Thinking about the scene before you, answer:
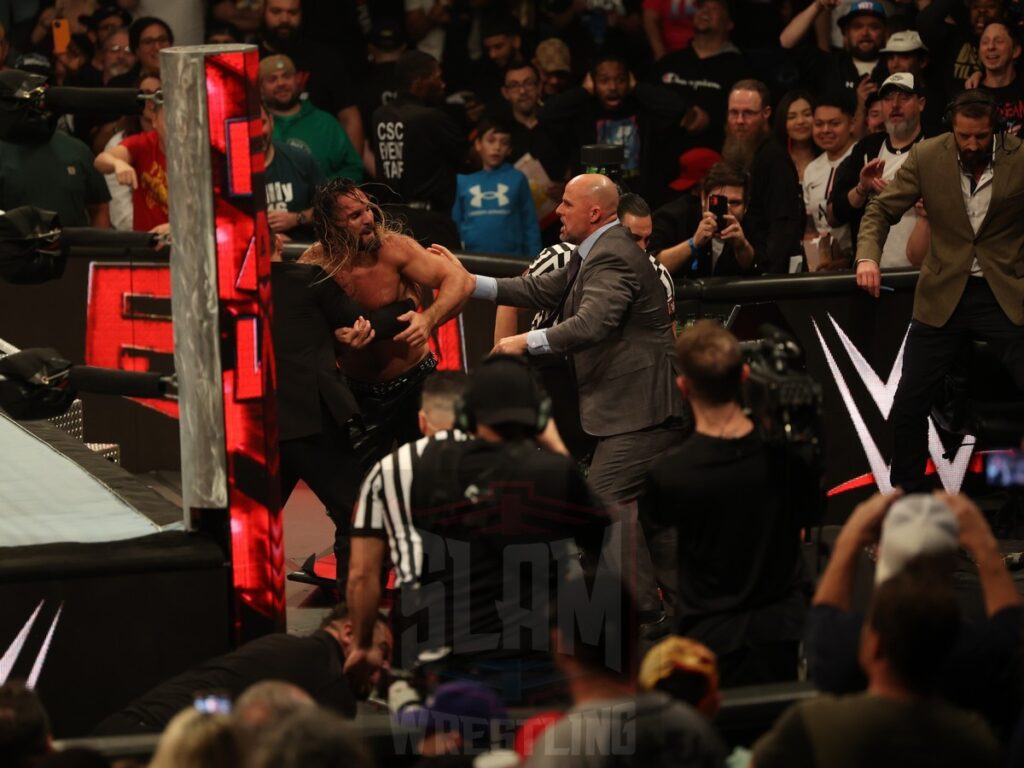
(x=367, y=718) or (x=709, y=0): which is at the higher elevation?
(x=709, y=0)

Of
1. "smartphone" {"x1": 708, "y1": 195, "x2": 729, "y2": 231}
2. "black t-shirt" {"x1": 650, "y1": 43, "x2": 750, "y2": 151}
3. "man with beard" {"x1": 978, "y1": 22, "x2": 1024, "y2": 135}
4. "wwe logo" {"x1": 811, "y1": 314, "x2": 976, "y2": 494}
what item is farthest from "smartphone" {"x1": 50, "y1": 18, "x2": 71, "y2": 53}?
"man with beard" {"x1": 978, "y1": 22, "x2": 1024, "y2": 135}

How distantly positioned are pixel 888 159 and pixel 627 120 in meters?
1.77

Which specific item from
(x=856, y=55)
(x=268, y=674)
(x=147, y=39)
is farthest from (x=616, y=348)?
(x=147, y=39)

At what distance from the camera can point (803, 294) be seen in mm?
7457

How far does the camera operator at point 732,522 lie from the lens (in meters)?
4.48

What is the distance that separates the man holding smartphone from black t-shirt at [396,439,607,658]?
10.1 feet

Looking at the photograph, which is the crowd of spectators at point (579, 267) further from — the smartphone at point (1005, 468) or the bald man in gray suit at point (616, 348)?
the smartphone at point (1005, 468)

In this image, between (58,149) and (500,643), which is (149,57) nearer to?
(58,149)

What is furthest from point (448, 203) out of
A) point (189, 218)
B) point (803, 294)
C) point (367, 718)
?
point (367, 718)

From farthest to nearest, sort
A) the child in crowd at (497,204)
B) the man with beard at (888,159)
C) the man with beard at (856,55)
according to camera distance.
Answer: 1. the child in crowd at (497,204)
2. the man with beard at (856,55)
3. the man with beard at (888,159)

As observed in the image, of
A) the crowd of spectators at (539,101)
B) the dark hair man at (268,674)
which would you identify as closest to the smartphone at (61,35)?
the crowd of spectators at (539,101)

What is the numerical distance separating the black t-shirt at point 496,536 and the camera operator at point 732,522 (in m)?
0.25

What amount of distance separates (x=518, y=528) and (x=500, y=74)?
6084 mm

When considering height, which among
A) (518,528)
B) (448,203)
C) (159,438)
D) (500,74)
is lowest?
(159,438)
